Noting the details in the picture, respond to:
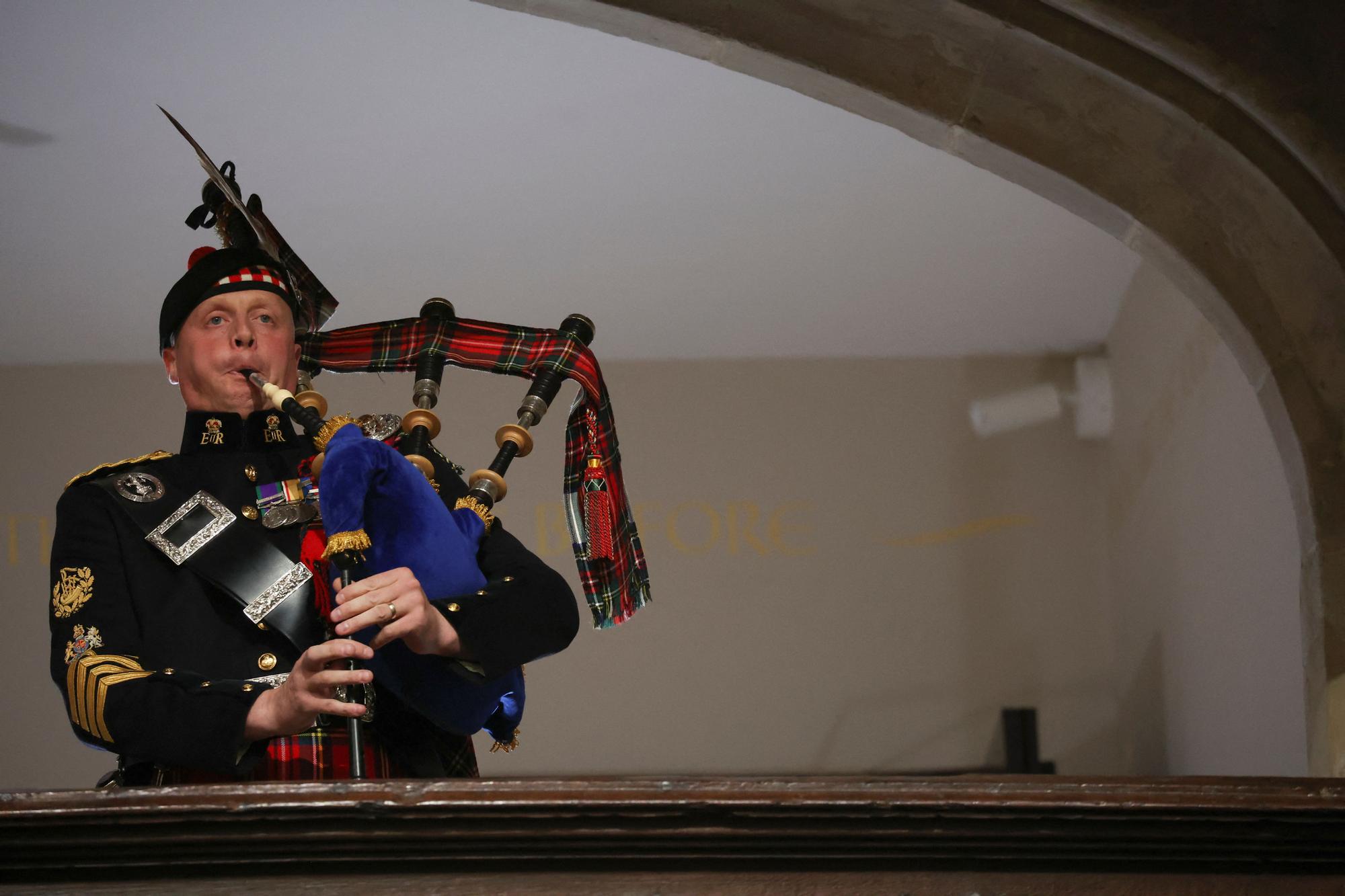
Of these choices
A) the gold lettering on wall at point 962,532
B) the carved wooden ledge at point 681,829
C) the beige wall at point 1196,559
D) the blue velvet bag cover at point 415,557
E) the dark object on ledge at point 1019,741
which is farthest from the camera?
the gold lettering on wall at point 962,532

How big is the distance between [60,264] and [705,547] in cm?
197

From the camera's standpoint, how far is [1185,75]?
1995 mm

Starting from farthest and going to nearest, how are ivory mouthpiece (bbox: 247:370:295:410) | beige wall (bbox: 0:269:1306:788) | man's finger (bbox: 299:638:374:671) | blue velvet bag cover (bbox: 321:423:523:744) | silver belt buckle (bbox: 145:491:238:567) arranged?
beige wall (bbox: 0:269:1306:788)
ivory mouthpiece (bbox: 247:370:295:410)
silver belt buckle (bbox: 145:491:238:567)
blue velvet bag cover (bbox: 321:423:523:744)
man's finger (bbox: 299:638:374:671)

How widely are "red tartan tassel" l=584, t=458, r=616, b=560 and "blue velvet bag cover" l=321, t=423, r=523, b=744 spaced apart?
0.89 ft

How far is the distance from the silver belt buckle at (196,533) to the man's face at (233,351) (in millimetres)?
161

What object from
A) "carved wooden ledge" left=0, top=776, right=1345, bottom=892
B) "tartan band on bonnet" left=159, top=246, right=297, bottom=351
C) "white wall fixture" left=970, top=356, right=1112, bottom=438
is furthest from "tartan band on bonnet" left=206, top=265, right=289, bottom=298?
"white wall fixture" left=970, top=356, right=1112, bottom=438

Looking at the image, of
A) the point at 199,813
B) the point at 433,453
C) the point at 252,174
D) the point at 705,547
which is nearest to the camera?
the point at 199,813

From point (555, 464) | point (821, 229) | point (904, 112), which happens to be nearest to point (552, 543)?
point (555, 464)

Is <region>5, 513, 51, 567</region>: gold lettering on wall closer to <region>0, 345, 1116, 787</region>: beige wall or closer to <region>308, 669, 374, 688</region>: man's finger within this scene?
<region>0, 345, 1116, 787</region>: beige wall

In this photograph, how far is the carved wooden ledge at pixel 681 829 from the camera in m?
1.17

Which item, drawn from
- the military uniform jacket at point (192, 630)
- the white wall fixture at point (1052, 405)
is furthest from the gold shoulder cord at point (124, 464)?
the white wall fixture at point (1052, 405)

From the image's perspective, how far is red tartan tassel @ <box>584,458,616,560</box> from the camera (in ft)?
6.23

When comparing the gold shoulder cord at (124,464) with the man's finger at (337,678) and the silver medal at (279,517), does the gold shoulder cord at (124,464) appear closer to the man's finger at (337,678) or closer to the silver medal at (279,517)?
the silver medal at (279,517)

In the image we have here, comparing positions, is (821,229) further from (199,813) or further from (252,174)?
(199,813)
